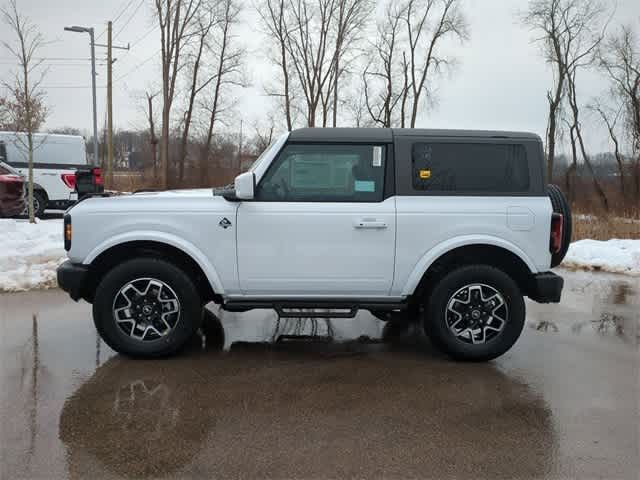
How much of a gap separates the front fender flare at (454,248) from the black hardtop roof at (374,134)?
0.91 metres

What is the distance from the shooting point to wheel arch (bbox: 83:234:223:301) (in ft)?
15.0

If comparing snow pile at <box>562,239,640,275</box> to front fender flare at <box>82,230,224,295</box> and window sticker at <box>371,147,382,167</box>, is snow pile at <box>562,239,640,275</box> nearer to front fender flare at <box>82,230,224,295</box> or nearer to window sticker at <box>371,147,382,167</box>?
window sticker at <box>371,147,382,167</box>

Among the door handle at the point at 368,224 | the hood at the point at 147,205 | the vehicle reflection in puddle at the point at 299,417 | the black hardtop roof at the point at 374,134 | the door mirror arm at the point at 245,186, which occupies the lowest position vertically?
the vehicle reflection in puddle at the point at 299,417

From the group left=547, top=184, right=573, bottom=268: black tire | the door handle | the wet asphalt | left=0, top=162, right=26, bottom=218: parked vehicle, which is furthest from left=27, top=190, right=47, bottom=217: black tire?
left=547, top=184, right=573, bottom=268: black tire

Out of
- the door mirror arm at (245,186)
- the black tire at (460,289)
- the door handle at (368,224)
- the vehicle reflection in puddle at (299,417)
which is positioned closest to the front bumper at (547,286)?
the black tire at (460,289)

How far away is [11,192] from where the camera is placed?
13594 mm

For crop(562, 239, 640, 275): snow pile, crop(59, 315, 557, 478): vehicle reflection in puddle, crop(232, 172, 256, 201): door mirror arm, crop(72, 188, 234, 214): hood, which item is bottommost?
crop(59, 315, 557, 478): vehicle reflection in puddle

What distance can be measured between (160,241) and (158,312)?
2.00 ft

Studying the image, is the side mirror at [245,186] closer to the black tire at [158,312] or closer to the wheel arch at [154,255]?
the wheel arch at [154,255]

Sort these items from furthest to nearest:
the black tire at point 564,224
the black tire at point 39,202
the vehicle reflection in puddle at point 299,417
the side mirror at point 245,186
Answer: the black tire at point 39,202
the black tire at point 564,224
the side mirror at point 245,186
the vehicle reflection in puddle at point 299,417

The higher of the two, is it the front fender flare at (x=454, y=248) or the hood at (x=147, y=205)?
the hood at (x=147, y=205)

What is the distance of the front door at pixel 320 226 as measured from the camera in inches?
180

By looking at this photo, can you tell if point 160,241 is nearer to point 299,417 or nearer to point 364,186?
point 364,186

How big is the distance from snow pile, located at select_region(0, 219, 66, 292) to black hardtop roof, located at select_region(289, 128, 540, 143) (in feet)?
14.8
